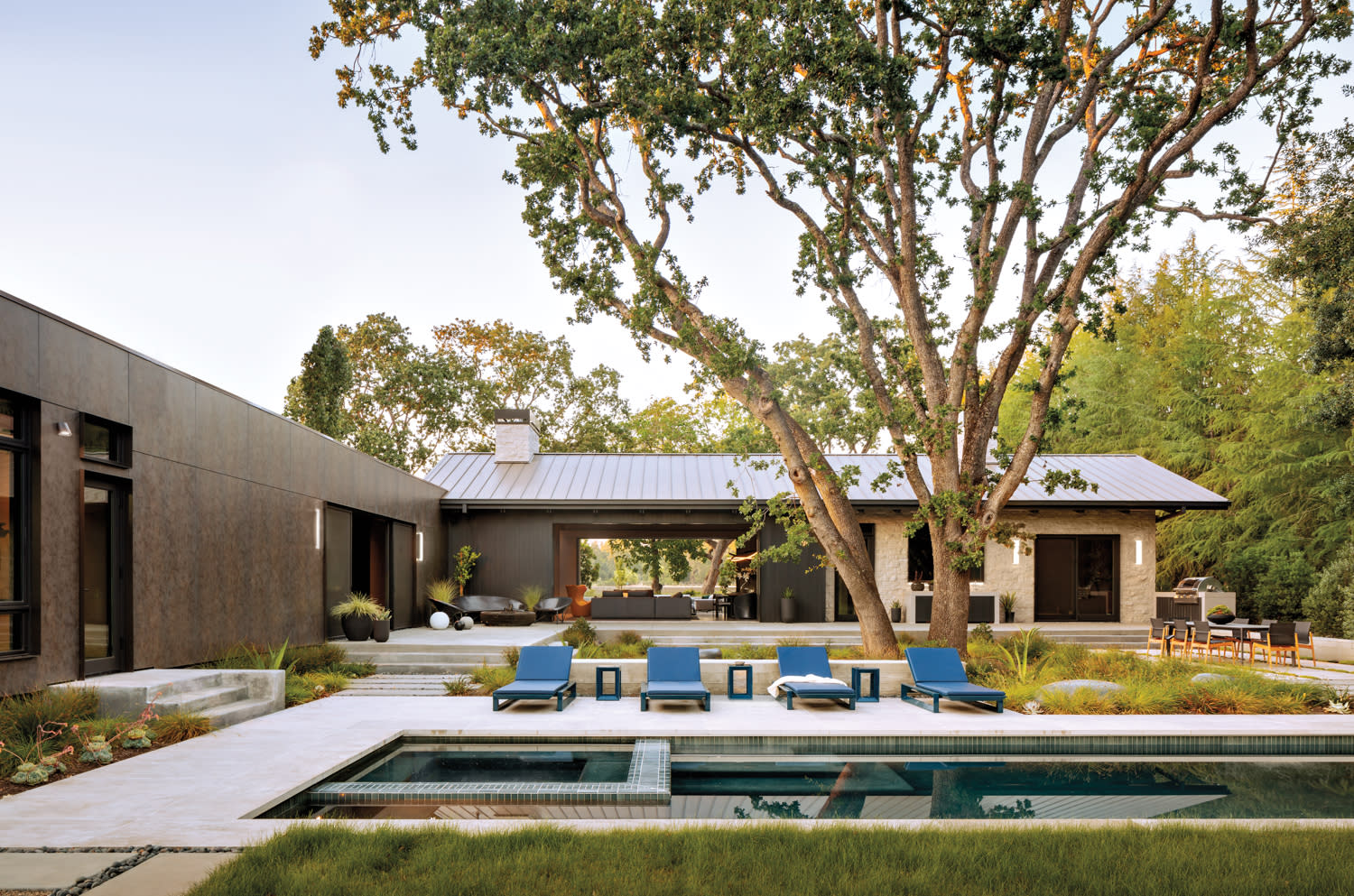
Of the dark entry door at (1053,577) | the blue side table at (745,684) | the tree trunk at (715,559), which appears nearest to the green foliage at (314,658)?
the blue side table at (745,684)

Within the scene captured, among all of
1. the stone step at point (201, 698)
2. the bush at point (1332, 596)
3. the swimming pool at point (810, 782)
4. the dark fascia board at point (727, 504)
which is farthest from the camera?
the dark fascia board at point (727, 504)

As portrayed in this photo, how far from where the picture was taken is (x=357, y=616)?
13352 mm

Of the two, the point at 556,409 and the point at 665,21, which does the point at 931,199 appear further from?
the point at 556,409

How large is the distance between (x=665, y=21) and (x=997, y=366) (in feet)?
19.6

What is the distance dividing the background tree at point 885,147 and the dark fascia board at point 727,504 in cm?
608

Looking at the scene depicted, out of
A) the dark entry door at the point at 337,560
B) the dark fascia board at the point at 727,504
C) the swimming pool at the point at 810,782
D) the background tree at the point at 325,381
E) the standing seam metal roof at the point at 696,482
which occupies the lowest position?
the swimming pool at the point at 810,782

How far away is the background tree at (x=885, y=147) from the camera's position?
9445mm

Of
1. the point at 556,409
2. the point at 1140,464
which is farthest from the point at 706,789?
the point at 556,409

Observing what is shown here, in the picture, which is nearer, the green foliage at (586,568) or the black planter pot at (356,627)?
the black planter pot at (356,627)

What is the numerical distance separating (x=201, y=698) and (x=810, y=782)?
5.70 meters

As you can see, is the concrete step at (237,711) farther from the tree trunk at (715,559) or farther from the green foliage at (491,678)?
the tree trunk at (715,559)

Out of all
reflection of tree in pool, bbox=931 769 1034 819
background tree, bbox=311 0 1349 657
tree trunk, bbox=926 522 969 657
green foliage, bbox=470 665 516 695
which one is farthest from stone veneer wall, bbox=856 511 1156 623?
reflection of tree in pool, bbox=931 769 1034 819

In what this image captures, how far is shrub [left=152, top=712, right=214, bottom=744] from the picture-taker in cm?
713

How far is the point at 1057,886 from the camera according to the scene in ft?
13.5
